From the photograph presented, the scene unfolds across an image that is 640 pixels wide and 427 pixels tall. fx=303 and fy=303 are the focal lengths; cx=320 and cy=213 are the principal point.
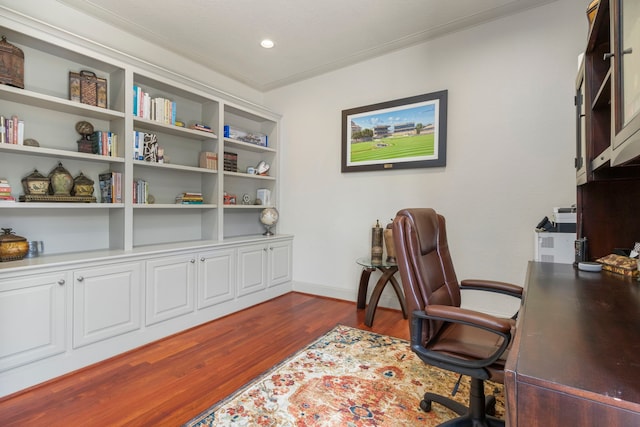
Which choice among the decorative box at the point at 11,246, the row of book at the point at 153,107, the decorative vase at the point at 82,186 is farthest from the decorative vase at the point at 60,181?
the row of book at the point at 153,107

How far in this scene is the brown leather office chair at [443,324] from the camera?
4.09 ft

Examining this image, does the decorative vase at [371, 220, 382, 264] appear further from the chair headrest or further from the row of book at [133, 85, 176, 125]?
the row of book at [133, 85, 176, 125]

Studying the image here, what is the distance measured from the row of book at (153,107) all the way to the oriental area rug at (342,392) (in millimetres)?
2468

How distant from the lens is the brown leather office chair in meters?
1.25

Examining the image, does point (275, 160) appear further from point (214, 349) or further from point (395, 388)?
point (395, 388)

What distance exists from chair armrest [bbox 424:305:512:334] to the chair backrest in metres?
0.10

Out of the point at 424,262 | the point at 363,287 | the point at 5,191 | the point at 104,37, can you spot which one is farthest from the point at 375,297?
the point at 104,37

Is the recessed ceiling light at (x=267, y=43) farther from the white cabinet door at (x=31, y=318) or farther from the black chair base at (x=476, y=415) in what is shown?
the black chair base at (x=476, y=415)

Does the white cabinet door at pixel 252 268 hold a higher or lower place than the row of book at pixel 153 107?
lower

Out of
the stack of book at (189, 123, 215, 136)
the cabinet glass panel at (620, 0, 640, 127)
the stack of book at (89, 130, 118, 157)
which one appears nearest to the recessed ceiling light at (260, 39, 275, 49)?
the stack of book at (189, 123, 215, 136)

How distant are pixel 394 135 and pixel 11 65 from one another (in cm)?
319

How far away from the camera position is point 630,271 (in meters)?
1.42

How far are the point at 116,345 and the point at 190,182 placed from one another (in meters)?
1.77

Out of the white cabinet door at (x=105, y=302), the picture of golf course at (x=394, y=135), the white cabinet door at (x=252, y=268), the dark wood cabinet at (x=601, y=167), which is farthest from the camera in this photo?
the white cabinet door at (x=252, y=268)
